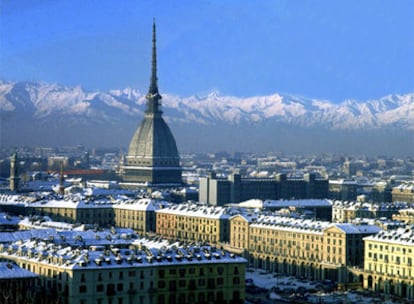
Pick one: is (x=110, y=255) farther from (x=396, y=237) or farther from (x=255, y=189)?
(x=255, y=189)

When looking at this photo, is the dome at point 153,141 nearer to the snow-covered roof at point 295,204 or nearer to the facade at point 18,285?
the snow-covered roof at point 295,204

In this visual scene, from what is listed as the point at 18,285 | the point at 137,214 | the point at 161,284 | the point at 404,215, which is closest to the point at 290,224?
the point at 404,215

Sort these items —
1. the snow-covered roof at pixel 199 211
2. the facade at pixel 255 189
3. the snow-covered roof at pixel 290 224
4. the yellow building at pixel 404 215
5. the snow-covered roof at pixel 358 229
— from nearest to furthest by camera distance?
the snow-covered roof at pixel 358 229 < the snow-covered roof at pixel 290 224 < the snow-covered roof at pixel 199 211 < the yellow building at pixel 404 215 < the facade at pixel 255 189

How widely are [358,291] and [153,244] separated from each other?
42.2 feet

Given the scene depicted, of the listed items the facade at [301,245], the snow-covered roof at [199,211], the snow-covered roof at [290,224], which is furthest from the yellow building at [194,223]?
the snow-covered roof at [290,224]

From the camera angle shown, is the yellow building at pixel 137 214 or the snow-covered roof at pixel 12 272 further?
the yellow building at pixel 137 214

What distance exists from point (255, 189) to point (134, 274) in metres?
78.6

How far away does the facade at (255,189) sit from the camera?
128 meters

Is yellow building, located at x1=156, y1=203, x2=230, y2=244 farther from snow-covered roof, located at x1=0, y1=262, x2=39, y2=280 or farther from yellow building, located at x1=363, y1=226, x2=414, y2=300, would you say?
snow-covered roof, located at x1=0, y1=262, x2=39, y2=280

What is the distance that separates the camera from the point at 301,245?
77.2 metres

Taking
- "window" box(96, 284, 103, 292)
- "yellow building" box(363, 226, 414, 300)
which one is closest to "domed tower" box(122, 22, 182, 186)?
"yellow building" box(363, 226, 414, 300)

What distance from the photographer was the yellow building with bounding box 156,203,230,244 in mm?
88713

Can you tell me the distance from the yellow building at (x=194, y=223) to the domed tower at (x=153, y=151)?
52528 mm

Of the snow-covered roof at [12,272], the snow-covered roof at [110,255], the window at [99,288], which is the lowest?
the window at [99,288]
